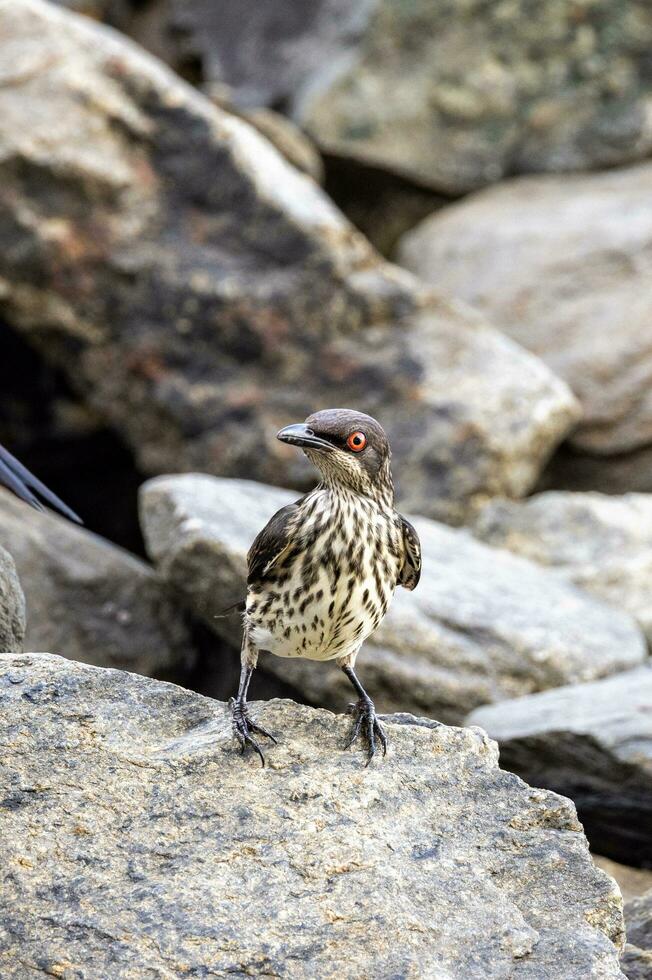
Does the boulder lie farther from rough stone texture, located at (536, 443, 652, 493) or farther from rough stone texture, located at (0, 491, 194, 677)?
rough stone texture, located at (0, 491, 194, 677)

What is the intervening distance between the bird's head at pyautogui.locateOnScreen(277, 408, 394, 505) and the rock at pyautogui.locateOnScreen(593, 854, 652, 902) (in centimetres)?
227

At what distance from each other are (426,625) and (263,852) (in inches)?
127

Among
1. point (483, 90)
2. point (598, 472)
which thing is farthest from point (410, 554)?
point (483, 90)

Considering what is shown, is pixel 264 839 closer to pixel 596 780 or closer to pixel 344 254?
pixel 596 780

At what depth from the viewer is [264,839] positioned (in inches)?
153

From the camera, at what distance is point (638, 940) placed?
4547 mm

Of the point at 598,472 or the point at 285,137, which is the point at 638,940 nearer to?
the point at 598,472

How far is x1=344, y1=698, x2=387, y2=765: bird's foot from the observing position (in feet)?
14.3

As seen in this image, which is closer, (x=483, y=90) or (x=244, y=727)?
(x=244, y=727)

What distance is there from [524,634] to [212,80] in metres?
7.89

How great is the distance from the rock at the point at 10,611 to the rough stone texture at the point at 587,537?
4462 millimetres

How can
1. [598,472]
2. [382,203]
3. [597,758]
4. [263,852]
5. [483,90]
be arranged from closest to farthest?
[263,852]
[597,758]
[598,472]
[483,90]
[382,203]

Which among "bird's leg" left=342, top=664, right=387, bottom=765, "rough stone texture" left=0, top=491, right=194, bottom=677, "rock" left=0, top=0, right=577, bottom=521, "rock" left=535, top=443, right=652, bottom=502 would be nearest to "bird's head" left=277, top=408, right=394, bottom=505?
"bird's leg" left=342, top=664, right=387, bottom=765

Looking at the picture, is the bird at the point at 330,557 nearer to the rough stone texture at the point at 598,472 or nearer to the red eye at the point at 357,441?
the red eye at the point at 357,441
